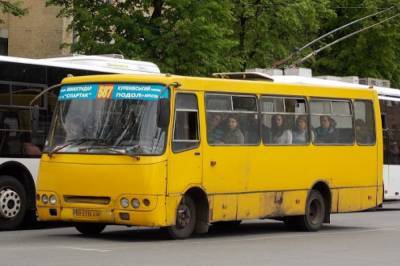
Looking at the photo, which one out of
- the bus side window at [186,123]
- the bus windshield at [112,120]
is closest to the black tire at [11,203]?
the bus windshield at [112,120]

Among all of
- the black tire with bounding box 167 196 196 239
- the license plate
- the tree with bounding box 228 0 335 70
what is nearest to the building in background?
the tree with bounding box 228 0 335 70

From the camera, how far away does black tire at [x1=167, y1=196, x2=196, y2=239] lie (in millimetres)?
15477

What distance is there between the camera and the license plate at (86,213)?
15039 mm

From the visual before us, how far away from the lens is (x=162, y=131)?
15.1 metres

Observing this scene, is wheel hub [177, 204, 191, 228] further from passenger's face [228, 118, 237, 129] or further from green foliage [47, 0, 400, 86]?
green foliage [47, 0, 400, 86]

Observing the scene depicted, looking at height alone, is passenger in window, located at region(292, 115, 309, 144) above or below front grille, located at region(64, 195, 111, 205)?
above

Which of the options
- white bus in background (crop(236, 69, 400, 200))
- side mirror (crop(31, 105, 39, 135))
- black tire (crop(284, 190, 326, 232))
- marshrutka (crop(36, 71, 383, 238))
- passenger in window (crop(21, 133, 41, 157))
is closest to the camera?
marshrutka (crop(36, 71, 383, 238))

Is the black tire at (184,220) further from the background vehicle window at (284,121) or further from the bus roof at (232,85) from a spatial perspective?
the background vehicle window at (284,121)

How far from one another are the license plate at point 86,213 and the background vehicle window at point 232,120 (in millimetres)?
2370

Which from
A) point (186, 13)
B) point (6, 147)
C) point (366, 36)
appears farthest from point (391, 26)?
point (6, 147)

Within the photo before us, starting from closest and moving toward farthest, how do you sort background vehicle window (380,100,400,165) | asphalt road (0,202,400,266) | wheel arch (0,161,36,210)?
asphalt road (0,202,400,266)
wheel arch (0,161,36,210)
background vehicle window (380,100,400,165)

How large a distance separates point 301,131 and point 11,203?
18.4ft

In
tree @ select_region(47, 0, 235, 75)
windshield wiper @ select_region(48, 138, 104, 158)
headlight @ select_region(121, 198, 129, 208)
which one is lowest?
headlight @ select_region(121, 198, 129, 208)

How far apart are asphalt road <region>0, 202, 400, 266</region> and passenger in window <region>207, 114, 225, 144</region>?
1.69 m
